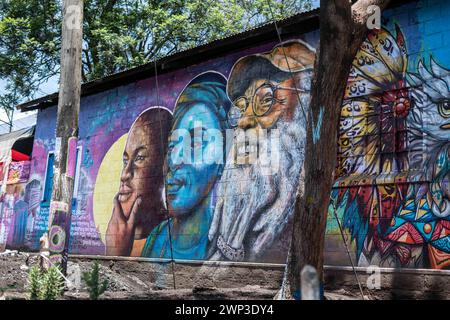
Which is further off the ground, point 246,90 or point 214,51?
point 214,51

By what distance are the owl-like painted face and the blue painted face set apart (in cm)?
380

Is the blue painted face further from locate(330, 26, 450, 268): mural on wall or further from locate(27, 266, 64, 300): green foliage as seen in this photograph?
locate(27, 266, 64, 300): green foliage

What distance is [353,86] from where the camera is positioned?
26.5ft

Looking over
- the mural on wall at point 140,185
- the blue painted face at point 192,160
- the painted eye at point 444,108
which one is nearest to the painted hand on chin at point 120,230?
the mural on wall at point 140,185

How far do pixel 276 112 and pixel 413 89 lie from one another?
245 centimetres

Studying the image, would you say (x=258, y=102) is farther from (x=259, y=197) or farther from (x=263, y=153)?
(x=259, y=197)

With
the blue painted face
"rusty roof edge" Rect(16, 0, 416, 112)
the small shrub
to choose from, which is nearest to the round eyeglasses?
the blue painted face

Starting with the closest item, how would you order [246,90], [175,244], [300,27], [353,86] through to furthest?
[353,86] → [300,27] → [246,90] → [175,244]

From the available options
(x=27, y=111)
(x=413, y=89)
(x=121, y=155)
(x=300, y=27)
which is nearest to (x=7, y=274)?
(x=121, y=155)

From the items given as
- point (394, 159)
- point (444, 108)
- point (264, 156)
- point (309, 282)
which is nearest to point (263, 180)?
point (264, 156)

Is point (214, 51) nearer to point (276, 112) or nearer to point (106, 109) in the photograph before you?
point (276, 112)

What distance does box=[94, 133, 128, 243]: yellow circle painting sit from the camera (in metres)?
11.8

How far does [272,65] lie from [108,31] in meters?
10.8

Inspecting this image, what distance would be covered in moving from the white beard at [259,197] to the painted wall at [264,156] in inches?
0.9
